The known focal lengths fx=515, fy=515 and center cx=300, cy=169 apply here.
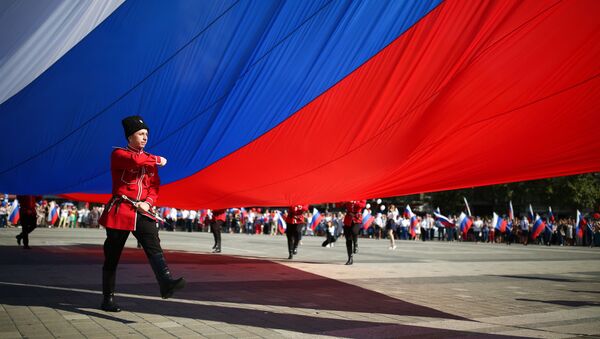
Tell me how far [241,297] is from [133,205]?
2.23 m

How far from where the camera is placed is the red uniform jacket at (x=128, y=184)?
479 cm

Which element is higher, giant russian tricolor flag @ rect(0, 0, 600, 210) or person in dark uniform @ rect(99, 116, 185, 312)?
giant russian tricolor flag @ rect(0, 0, 600, 210)

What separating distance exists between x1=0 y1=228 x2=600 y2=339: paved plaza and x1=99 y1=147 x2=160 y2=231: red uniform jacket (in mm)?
931

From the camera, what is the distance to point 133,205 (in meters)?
4.84

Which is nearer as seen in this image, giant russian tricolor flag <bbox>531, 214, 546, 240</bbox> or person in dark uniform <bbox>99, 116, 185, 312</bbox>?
person in dark uniform <bbox>99, 116, 185, 312</bbox>

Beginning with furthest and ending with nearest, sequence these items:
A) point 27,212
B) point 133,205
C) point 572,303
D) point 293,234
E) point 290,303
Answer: point 293,234, point 27,212, point 572,303, point 290,303, point 133,205

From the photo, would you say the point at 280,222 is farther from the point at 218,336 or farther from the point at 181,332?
the point at 218,336

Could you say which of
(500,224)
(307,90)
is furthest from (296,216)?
(500,224)

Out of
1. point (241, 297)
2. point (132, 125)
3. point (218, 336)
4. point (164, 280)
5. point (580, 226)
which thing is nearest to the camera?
point (218, 336)

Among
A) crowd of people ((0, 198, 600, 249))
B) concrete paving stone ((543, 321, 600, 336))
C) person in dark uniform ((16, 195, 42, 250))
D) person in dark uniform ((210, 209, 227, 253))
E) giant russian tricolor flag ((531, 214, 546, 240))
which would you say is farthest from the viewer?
crowd of people ((0, 198, 600, 249))

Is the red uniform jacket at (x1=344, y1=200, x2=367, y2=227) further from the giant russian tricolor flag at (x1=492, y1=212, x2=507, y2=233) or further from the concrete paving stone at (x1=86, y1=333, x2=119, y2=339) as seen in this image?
the giant russian tricolor flag at (x1=492, y1=212, x2=507, y2=233)

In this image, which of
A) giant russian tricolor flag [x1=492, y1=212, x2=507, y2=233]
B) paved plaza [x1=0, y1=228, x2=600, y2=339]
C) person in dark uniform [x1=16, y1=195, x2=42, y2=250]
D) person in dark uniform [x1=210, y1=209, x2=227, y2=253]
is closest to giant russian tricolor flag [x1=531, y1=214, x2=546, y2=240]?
giant russian tricolor flag [x1=492, y1=212, x2=507, y2=233]

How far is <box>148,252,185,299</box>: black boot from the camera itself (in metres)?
4.48

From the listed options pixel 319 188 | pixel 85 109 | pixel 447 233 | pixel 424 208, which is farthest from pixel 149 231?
pixel 424 208
